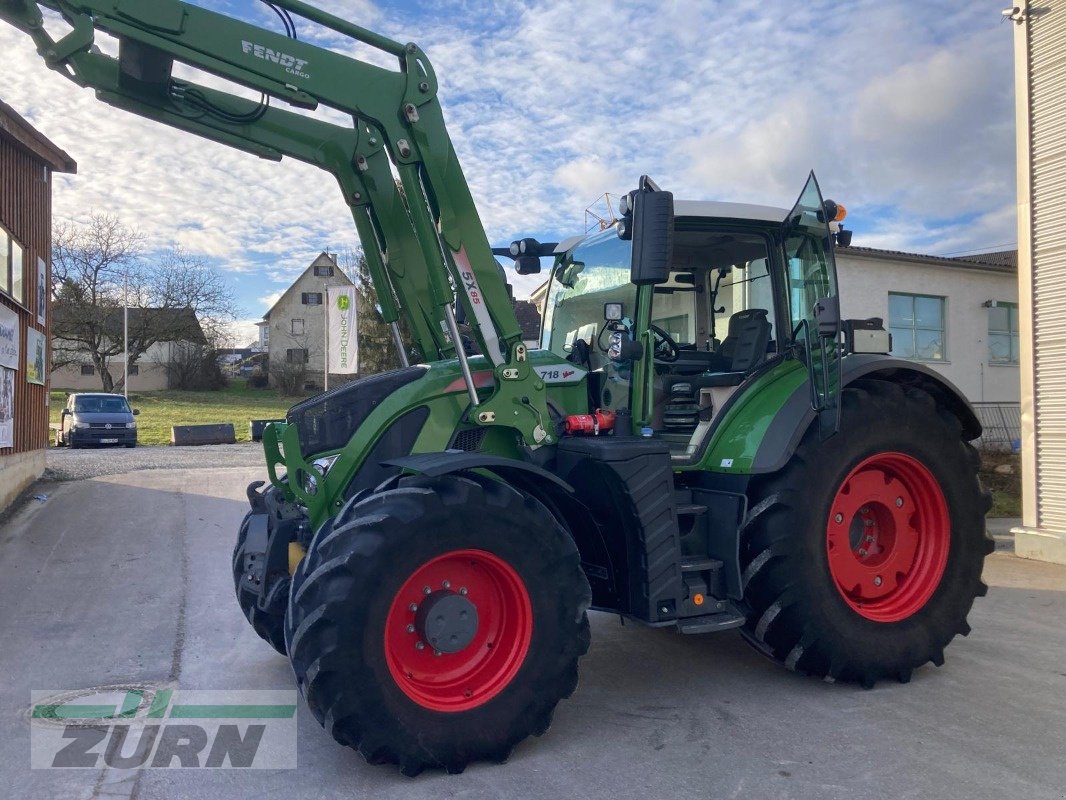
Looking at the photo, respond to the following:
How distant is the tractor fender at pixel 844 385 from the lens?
15.6 feet

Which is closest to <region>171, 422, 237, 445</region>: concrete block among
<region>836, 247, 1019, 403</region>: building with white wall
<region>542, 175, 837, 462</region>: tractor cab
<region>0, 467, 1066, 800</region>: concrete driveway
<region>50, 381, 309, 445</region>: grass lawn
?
<region>50, 381, 309, 445</region>: grass lawn

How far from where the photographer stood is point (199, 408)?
1544 inches

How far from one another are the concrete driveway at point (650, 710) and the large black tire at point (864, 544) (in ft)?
0.89

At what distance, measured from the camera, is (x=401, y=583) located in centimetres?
375

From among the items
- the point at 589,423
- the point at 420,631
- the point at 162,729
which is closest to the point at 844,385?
the point at 589,423

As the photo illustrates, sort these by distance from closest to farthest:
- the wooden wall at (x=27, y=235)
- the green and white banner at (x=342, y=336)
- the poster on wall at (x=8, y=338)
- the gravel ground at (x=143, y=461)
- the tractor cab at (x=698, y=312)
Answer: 1. the tractor cab at (x=698, y=312)
2. the poster on wall at (x=8, y=338)
3. the wooden wall at (x=27, y=235)
4. the gravel ground at (x=143, y=461)
5. the green and white banner at (x=342, y=336)

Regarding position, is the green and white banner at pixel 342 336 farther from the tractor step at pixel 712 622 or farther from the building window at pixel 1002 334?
the tractor step at pixel 712 622

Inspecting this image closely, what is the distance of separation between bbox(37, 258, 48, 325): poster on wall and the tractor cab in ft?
36.6

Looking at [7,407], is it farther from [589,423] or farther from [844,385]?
[844,385]

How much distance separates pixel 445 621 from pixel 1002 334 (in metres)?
19.9

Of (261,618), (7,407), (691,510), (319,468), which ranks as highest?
(7,407)

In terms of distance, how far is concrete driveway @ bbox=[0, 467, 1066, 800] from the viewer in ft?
12.2

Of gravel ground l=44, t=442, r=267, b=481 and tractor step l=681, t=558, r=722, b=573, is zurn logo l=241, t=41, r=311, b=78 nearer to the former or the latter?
tractor step l=681, t=558, r=722, b=573

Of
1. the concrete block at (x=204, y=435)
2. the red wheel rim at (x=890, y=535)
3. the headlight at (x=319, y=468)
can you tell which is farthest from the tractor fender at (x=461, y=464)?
the concrete block at (x=204, y=435)
